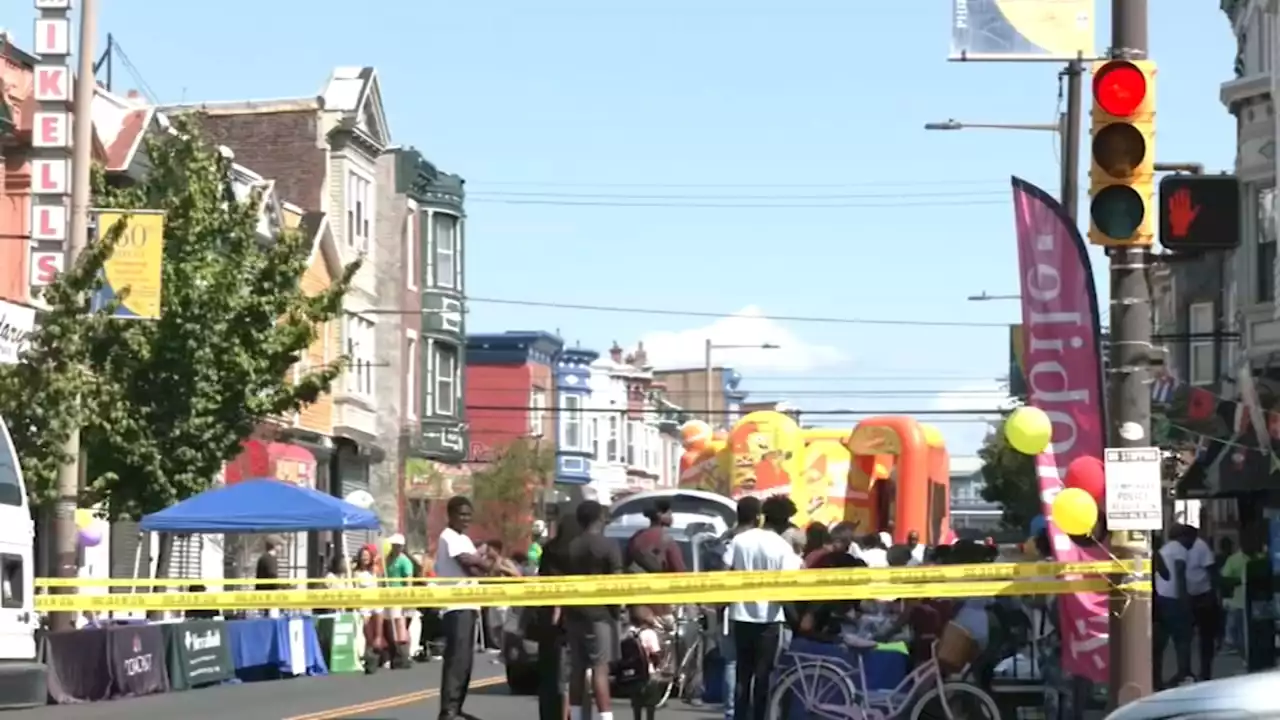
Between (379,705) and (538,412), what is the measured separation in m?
69.0

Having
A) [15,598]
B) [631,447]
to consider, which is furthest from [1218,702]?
[631,447]

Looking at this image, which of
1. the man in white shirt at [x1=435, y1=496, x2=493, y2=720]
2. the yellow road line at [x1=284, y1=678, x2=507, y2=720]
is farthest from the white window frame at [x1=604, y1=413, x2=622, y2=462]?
the man in white shirt at [x1=435, y1=496, x2=493, y2=720]

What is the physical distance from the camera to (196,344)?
111ft

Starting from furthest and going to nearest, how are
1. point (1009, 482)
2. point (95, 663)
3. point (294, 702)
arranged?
point (1009, 482), point (95, 663), point (294, 702)

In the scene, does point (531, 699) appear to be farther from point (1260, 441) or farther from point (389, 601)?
point (1260, 441)

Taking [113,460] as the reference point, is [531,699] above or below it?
below

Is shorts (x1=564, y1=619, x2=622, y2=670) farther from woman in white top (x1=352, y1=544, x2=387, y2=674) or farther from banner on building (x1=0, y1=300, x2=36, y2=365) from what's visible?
banner on building (x1=0, y1=300, x2=36, y2=365)

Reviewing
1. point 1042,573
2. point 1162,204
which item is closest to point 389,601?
point 1042,573

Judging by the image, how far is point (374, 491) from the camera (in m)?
59.1

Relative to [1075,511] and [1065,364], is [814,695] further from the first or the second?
[1075,511]

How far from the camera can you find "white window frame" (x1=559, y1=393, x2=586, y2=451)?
94062mm

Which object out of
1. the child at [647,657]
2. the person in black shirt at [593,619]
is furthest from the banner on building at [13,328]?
the person in black shirt at [593,619]

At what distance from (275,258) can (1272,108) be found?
15.7 metres

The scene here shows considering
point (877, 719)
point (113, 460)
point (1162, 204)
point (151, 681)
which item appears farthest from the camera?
point (113, 460)
